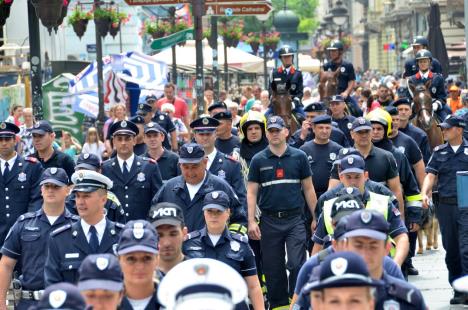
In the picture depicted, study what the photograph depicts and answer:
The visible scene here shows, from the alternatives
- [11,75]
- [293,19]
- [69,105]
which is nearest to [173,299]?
[69,105]

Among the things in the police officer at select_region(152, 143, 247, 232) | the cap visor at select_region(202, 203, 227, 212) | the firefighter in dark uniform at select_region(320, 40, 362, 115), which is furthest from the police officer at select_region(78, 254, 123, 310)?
the firefighter in dark uniform at select_region(320, 40, 362, 115)

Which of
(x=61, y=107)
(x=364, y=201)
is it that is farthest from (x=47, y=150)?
(x=61, y=107)

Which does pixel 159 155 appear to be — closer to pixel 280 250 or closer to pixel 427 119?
pixel 280 250

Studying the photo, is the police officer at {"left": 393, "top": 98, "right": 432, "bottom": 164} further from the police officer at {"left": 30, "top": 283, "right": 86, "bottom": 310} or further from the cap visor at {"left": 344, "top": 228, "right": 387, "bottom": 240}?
the police officer at {"left": 30, "top": 283, "right": 86, "bottom": 310}

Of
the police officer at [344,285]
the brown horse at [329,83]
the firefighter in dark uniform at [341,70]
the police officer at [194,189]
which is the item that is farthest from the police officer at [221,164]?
the brown horse at [329,83]

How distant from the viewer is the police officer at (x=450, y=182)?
15.4 metres

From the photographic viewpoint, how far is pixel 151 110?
22.2 m

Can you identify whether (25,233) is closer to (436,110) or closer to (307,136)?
(307,136)

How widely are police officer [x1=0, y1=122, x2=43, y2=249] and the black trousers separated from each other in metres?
2.35

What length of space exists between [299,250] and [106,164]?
210cm

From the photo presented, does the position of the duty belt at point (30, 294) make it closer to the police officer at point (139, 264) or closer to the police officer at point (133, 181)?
the police officer at point (139, 264)

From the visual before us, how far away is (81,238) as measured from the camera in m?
10.1

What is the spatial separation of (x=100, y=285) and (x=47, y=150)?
8.00m

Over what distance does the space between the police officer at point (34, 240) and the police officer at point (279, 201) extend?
3714 millimetres
